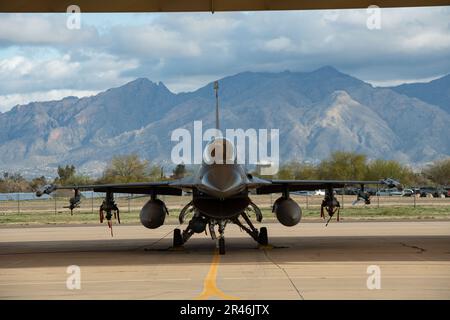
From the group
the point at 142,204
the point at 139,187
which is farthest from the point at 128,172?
the point at 139,187

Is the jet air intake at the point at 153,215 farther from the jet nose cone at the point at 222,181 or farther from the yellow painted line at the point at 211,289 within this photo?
the yellow painted line at the point at 211,289

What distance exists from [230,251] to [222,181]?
382cm

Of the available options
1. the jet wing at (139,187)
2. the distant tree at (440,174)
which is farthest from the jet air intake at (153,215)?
the distant tree at (440,174)

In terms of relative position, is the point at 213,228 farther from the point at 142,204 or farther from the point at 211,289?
the point at 142,204

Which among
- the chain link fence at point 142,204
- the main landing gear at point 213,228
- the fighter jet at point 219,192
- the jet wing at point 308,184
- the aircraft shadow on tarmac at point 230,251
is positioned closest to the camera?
the aircraft shadow on tarmac at point 230,251

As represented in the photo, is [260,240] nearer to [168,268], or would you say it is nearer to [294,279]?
[168,268]

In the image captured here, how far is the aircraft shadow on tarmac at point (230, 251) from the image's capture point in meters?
19.8

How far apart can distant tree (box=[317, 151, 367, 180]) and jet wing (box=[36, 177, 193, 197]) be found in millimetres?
61332

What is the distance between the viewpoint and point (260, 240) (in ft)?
79.7

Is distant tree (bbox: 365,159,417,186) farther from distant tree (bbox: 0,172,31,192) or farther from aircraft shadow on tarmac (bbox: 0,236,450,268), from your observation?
aircraft shadow on tarmac (bbox: 0,236,450,268)

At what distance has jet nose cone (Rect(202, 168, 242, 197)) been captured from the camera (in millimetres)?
19828

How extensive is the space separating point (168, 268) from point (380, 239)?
1172 cm

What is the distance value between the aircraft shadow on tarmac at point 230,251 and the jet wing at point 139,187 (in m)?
1.78
